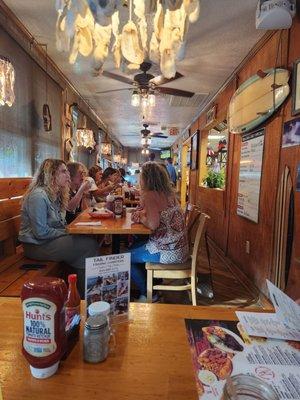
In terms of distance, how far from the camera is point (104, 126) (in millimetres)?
8859

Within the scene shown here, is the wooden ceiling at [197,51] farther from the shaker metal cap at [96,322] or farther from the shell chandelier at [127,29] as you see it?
the shaker metal cap at [96,322]

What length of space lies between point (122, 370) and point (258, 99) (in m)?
2.95

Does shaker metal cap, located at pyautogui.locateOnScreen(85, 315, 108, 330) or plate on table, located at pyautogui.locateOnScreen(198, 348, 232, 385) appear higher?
shaker metal cap, located at pyautogui.locateOnScreen(85, 315, 108, 330)

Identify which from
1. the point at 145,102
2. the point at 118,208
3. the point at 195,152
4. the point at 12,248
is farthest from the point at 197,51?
the point at 195,152

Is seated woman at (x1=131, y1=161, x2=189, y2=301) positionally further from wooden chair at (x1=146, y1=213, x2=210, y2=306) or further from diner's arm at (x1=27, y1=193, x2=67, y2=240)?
diner's arm at (x1=27, y1=193, x2=67, y2=240)

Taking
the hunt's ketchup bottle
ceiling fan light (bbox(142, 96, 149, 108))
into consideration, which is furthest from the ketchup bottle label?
ceiling fan light (bbox(142, 96, 149, 108))

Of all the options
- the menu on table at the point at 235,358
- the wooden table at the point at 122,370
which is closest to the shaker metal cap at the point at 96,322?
the wooden table at the point at 122,370

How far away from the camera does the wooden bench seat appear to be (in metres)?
2.14

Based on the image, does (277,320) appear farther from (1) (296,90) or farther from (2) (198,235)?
(1) (296,90)

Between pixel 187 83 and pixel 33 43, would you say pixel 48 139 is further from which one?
pixel 187 83

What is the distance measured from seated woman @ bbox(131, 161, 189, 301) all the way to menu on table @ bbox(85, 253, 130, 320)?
1.40 m

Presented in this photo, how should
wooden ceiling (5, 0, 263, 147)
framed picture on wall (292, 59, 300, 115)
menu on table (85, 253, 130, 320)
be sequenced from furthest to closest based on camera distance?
wooden ceiling (5, 0, 263, 147), framed picture on wall (292, 59, 300, 115), menu on table (85, 253, 130, 320)

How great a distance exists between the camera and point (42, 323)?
0.65 meters

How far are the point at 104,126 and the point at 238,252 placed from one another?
21.1 feet
